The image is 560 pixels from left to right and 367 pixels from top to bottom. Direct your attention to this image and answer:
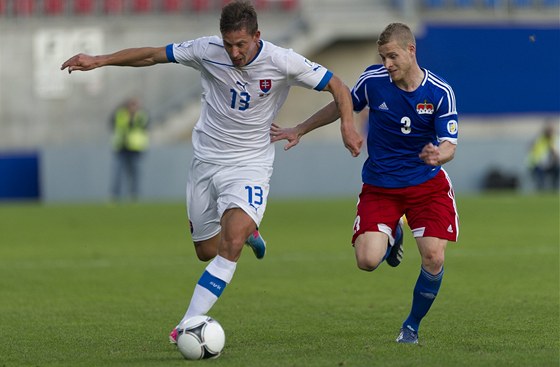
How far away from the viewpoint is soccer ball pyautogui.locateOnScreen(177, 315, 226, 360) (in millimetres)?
7473

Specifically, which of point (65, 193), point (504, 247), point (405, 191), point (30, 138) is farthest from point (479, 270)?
point (30, 138)

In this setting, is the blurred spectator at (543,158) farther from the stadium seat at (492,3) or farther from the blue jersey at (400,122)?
the blue jersey at (400,122)

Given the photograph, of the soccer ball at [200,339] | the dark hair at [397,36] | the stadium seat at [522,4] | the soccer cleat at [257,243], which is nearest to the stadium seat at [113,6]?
the stadium seat at [522,4]

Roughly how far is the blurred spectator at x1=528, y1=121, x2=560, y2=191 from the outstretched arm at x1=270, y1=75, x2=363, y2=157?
72.4 feet

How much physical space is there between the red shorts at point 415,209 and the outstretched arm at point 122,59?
1740mm

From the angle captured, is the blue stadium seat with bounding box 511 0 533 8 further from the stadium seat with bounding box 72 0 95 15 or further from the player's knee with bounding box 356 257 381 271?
the player's knee with bounding box 356 257 381 271

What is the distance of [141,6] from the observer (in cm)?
3331

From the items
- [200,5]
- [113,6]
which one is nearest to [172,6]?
[200,5]

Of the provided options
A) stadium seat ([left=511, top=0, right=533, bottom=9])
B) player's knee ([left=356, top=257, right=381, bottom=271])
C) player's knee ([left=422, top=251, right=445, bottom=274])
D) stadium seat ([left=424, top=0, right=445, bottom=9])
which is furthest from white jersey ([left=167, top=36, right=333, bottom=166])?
stadium seat ([left=511, top=0, right=533, bottom=9])

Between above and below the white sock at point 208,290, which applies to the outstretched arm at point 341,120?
above

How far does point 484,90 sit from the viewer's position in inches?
1367

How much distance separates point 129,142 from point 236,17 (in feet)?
63.6

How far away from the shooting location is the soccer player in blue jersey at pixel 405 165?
27.1 ft

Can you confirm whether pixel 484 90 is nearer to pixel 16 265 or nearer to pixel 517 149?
pixel 517 149
